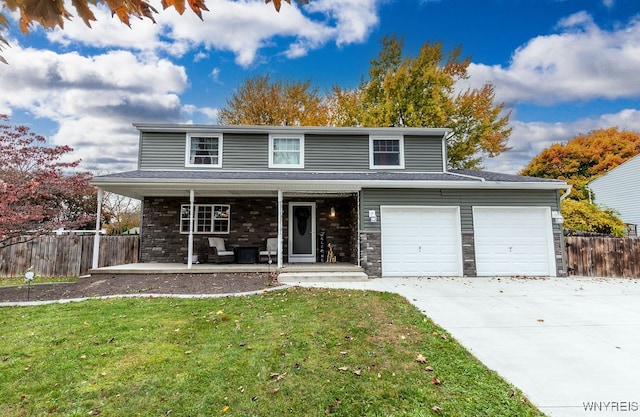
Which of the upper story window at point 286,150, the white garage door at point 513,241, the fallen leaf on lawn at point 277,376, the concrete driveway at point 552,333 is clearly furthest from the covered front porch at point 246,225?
the fallen leaf on lawn at point 277,376

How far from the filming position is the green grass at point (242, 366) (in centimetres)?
269

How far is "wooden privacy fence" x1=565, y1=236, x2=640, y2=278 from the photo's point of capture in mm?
9609

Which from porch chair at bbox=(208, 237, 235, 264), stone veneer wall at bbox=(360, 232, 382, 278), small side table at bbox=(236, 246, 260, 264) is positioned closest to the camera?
stone veneer wall at bbox=(360, 232, 382, 278)

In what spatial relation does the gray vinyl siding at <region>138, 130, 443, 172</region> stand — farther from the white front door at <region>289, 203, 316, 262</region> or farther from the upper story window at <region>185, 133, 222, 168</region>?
the white front door at <region>289, 203, 316, 262</region>

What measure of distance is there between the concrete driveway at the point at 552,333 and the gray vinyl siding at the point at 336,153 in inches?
196

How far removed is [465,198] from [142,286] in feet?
32.0

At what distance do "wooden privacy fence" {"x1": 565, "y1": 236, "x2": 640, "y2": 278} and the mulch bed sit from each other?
31.5 ft

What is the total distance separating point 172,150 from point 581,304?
12.7 meters

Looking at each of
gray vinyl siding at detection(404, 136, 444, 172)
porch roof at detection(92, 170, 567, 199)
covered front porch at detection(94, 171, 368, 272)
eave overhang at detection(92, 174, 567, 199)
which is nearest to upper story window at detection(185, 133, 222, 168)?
covered front porch at detection(94, 171, 368, 272)

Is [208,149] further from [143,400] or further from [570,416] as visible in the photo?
[570,416]


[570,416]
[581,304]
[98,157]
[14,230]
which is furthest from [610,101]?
[98,157]

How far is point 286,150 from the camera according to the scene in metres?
11.8

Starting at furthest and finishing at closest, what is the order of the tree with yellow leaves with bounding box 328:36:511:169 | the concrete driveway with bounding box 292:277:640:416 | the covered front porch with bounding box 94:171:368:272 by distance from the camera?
the tree with yellow leaves with bounding box 328:36:511:169
the covered front porch with bounding box 94:171:368:272
the concrete driveway with bounding box 292:277:640:416

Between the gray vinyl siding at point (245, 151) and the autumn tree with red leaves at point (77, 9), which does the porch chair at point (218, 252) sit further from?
the autumn tree with red leaves at point (77, 9)
